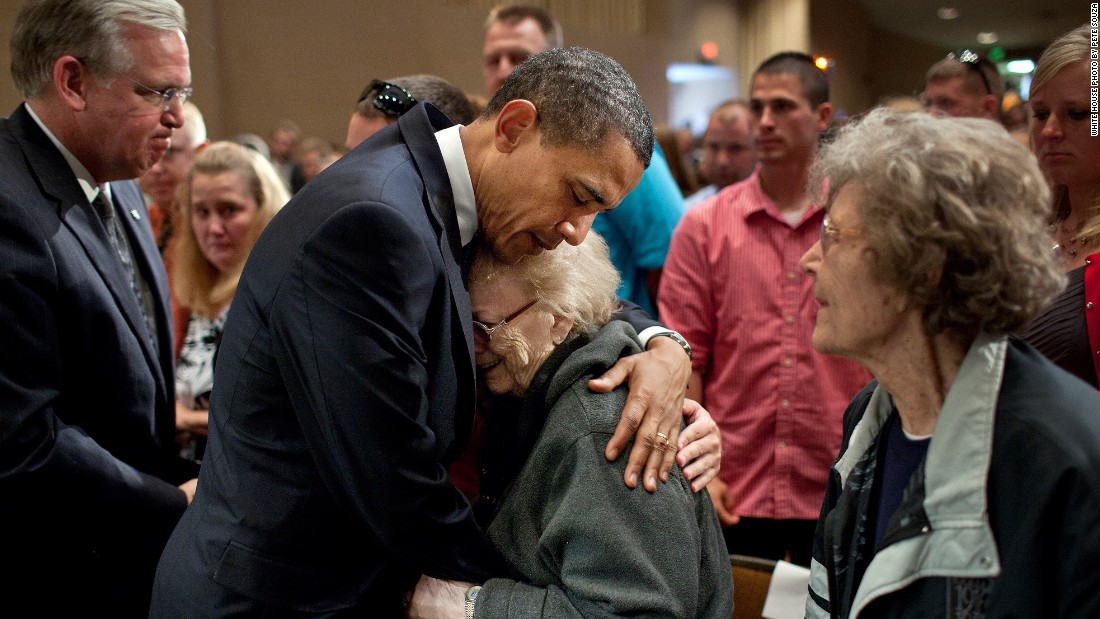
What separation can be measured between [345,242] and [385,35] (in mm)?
5473

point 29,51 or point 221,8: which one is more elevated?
point 221,8

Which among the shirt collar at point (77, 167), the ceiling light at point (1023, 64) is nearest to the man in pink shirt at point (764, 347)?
the ceiling light at point (1023, 64)

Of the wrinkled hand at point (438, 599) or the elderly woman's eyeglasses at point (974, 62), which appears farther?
the elderly woman's eyeglasses at point (974, 62)

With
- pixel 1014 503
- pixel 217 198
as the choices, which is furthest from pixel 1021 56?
pixel 1014 503

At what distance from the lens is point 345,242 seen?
1.28 metres

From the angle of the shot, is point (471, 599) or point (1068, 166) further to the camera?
point (1068, 166)

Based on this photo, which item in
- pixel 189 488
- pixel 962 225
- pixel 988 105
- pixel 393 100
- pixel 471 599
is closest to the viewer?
pixel 962 225

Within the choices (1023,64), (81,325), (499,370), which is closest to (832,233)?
(499,370)

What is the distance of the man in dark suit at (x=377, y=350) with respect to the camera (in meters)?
1.29

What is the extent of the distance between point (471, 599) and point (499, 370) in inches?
15.2

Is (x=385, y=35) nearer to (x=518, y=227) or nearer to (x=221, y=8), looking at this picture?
(x=221, y=8)

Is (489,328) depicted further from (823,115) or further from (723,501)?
(823,115)

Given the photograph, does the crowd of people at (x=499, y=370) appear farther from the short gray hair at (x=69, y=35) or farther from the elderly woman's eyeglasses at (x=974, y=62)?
the elderly woman's eyeglasses at (x=974, y=62)

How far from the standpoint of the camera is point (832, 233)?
127cm
